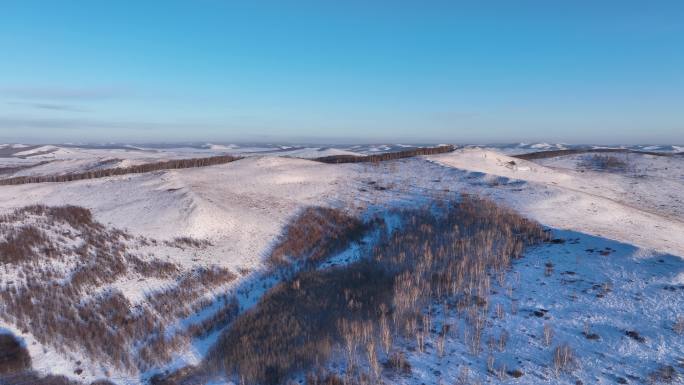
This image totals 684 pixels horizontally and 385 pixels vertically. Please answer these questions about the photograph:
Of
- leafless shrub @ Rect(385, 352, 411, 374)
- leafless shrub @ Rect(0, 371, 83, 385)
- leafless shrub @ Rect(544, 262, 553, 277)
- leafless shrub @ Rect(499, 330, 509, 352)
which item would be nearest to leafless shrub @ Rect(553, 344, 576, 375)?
leafless shrub @ Rect(499, 330, 509, 352)

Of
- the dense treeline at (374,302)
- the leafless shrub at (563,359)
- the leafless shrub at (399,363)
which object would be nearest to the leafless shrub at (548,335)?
the leafless shrub at (563,359)

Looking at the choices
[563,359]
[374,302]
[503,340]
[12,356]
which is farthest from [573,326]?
[12,356]

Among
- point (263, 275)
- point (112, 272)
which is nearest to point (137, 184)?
point (112, 272)

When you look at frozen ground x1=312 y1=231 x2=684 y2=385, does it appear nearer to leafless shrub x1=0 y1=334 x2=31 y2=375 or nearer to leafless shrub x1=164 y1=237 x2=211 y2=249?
leafless shrub x1=0 y1=334 x2=31 y2=375

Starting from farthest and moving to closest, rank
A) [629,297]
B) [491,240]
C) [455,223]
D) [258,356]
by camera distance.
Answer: [455,223]
[491,240]
[629,297]
[258,356]

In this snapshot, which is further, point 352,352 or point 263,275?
point 263,275

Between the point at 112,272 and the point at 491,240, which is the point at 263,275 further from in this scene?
the point at 491,240

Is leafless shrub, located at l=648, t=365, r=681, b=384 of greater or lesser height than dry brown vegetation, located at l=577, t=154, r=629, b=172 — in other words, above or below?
below
